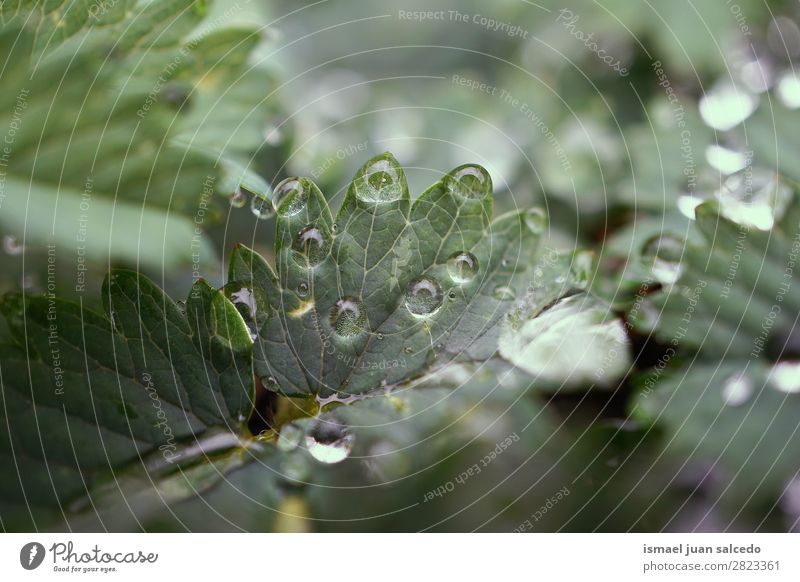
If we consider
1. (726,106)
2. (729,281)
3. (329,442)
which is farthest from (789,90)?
(329,442)

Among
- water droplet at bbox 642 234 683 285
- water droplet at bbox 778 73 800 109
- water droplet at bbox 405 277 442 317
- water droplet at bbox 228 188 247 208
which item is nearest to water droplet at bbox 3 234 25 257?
water droplet at bbox 228 188 247 208

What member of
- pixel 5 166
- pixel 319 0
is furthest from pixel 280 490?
pixel 319 0

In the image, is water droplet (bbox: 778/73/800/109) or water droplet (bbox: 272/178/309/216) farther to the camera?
water droplet (bbox: 778/73/800/109)

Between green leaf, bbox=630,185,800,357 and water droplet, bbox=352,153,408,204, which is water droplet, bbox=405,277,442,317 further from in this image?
green leaf, bbox=630,185,800,357

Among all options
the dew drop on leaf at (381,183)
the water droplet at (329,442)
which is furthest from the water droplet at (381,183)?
the water droplet at (329,442)

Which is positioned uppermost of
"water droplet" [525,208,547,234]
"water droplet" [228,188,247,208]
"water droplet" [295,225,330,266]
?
"water droplet" [228,188,247,208]
